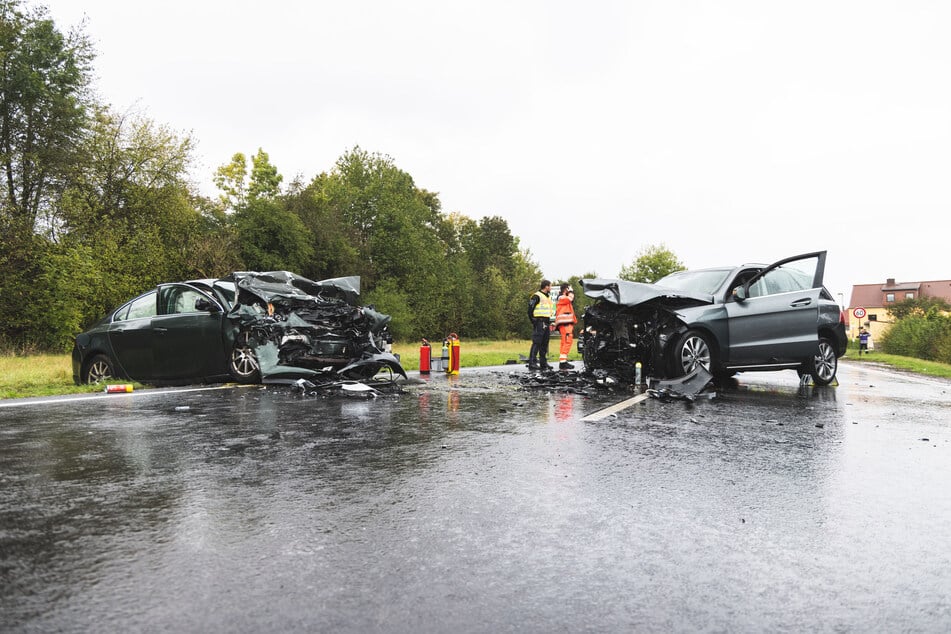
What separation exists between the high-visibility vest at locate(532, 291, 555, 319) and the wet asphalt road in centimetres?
830

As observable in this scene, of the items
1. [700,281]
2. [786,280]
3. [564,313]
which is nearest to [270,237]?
[564,313]

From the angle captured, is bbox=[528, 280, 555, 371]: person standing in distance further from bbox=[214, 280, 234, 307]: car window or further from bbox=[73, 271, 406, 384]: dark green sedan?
bbox=[214, 280, 234, 307]: car window

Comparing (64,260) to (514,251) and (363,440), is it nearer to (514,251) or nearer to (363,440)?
(363,440)

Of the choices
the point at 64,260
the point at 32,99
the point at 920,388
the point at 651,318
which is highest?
the point at 32,99

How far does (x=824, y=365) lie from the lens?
11633mm

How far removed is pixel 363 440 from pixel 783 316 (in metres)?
8.14

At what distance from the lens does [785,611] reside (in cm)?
244

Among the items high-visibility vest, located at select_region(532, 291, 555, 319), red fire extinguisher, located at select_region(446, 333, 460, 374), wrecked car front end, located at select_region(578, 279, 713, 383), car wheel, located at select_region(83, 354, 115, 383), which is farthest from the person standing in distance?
car wheel, located at select_region(83, 354, 115, 383)

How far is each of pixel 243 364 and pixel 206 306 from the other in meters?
1.07

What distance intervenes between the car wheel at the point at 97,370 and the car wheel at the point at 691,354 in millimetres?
9280

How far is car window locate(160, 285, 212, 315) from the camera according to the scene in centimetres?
1029

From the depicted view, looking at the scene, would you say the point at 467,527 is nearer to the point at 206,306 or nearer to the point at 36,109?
the point at 206,306

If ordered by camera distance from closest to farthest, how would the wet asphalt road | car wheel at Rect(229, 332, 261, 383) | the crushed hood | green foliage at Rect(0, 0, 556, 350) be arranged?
1. the wet asphalt road
2. car wheel at Rect(229, 332, 261, 383)
3. the crushed hood
4. green foliage at Rect(0, 0, 556, 350)

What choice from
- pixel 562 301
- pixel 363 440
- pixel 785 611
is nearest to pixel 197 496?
pixel 363 440
